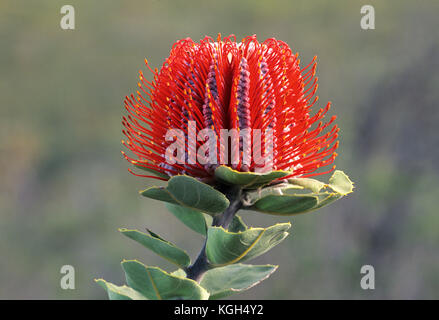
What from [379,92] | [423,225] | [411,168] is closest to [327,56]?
[379,92]

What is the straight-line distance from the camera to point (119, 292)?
0.94m

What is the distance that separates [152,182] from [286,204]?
513cm

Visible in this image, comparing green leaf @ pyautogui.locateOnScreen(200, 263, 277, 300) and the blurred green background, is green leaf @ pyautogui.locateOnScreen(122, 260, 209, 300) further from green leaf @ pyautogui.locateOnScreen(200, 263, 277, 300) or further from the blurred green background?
the blurred green background

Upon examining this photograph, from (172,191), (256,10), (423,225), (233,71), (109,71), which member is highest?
(256,10)

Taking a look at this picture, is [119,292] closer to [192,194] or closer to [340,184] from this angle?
[192,194]

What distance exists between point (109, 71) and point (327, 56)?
9.43ft

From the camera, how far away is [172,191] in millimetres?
967

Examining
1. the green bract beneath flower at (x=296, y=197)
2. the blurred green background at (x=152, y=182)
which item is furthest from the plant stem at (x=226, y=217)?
the blurred green background at (x=152, y=182)

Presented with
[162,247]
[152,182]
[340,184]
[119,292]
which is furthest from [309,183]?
[152,182]

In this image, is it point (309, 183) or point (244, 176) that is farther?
point (309, 183)

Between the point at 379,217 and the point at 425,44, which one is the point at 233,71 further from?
the point at 425,44

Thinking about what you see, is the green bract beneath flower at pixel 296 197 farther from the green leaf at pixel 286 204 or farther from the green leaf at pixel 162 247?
the green leaf at pixel 162 247

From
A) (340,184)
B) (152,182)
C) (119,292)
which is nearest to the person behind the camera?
(119,292)

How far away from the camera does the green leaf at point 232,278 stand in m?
1.04
